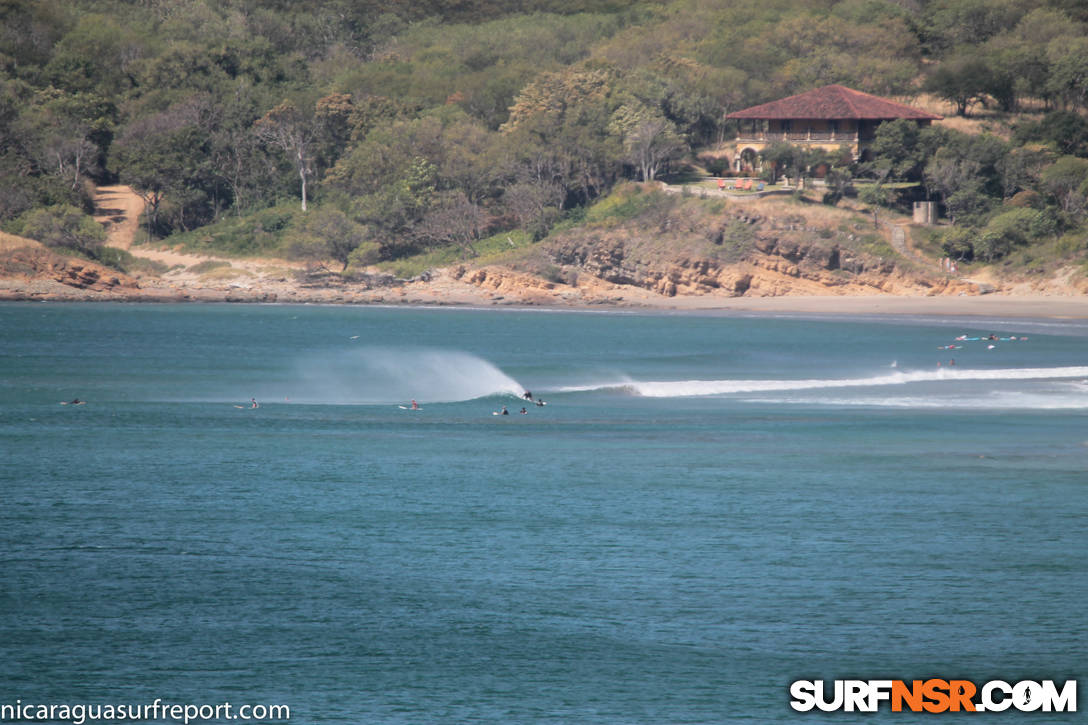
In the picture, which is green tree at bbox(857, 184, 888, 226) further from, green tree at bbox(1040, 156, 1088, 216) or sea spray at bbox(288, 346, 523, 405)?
sea spray at bbox(288, 346, 523, 405)

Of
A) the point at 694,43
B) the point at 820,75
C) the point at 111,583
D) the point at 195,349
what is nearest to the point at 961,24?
the point at 820,75

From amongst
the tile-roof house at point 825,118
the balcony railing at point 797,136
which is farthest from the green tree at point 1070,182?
the balcony railing at point 797,136

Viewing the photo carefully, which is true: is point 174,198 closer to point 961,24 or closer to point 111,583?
point 961,24

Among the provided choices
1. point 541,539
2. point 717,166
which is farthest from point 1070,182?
point 541,539

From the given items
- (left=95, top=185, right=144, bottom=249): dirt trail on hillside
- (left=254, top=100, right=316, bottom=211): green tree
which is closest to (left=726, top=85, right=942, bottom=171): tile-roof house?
(left=254, top=100, right=316, bottom=211): green tree

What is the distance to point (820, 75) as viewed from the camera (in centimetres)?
13600

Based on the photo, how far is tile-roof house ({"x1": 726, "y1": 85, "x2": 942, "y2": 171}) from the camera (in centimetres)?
11869

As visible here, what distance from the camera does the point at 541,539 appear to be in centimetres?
3650

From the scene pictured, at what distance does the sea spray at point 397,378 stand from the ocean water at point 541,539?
0.50 meters

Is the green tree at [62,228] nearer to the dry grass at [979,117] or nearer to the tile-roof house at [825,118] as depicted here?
the tile-roof house at [825,118]

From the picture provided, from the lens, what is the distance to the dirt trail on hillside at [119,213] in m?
134

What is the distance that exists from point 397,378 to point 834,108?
62.2 m

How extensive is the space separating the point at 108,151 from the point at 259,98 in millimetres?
16511

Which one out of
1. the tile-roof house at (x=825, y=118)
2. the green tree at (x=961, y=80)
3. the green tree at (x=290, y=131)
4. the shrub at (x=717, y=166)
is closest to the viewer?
the tile-roof house at (x=825, y=118)
